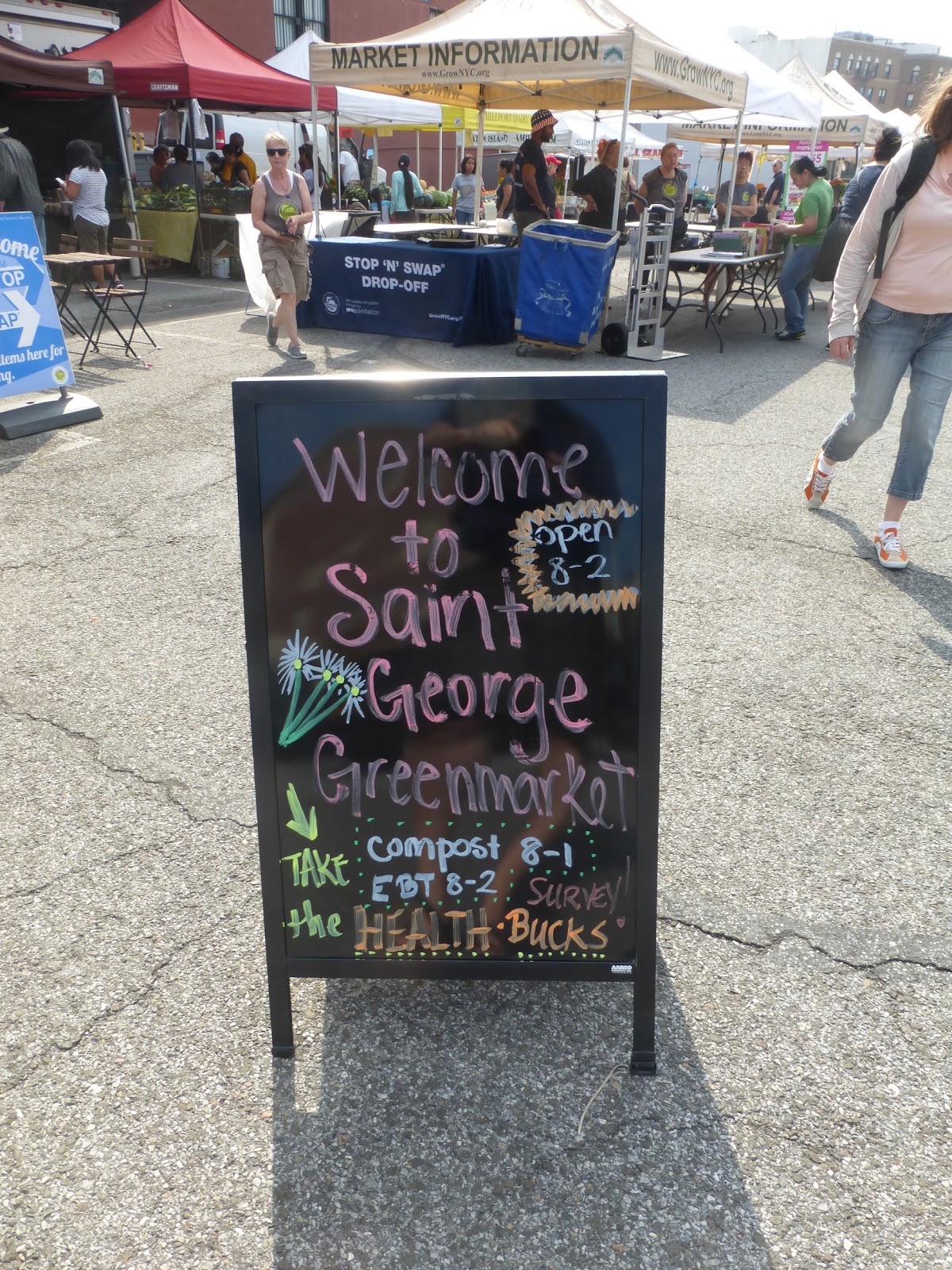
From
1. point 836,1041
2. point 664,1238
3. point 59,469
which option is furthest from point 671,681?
point 59,469

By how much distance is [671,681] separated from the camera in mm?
3947

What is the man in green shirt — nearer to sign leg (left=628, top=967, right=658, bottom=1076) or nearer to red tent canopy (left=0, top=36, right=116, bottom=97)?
red tent canopy (left=0, top=36, right=116, bottom=97)

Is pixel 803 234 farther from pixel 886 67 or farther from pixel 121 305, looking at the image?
pixel 886 67

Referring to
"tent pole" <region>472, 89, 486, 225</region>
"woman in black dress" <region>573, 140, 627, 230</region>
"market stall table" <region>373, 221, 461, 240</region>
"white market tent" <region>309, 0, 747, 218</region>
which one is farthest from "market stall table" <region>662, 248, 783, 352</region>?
"tent pole" <region>472, 89, 486, 225</region>

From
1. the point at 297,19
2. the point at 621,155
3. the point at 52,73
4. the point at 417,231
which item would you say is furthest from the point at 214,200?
the point at 297,19

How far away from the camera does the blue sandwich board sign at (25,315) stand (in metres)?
6.65

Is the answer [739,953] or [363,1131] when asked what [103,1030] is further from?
[739,953]

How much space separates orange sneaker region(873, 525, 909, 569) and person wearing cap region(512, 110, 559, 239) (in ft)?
22.5

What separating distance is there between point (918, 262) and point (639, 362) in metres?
5.90

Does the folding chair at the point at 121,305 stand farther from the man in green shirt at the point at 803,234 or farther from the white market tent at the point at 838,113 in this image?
the white market tent at the point at 838,113

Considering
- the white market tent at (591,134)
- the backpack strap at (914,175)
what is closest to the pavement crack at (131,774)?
the backpack strap at (914,175)

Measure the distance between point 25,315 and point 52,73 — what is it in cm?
796

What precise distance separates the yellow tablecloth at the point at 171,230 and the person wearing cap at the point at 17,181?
18.6 ft

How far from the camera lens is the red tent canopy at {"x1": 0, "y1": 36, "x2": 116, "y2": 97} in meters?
12.2
